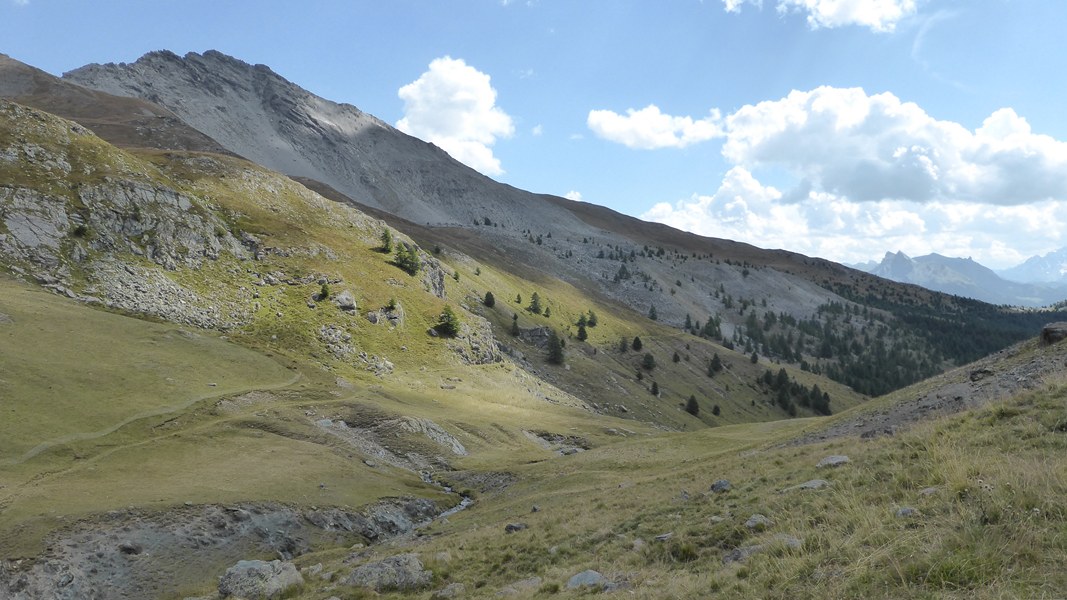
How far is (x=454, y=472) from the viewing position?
51094mm

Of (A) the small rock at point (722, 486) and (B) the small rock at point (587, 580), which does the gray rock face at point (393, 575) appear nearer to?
(B) the small rock at point (587, 580)

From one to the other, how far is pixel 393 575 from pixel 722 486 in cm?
1255

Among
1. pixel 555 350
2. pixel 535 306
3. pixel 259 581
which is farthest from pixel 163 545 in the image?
pixel 535 306

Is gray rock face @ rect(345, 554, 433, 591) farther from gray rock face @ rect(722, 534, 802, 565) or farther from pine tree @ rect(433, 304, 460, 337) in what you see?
pine tree @ rect(433, 304, 460, 337)

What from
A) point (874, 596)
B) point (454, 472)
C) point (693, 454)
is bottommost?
point (454, 472)

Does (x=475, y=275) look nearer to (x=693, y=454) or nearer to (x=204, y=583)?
(x=693, y=454)

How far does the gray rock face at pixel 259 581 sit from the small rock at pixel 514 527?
8.35 meters

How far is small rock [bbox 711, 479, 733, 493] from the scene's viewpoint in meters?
20.5

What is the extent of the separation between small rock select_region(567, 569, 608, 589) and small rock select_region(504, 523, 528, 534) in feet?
32.2

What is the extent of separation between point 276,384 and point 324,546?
97.9 ft

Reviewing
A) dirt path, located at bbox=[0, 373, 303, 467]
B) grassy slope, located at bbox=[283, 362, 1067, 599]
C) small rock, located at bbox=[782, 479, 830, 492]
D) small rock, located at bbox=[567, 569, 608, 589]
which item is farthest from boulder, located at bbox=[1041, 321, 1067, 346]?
dirt path, located at bbox=[0, 373, 303, 467]

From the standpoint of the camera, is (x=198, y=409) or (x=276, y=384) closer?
(x=198, y=409)

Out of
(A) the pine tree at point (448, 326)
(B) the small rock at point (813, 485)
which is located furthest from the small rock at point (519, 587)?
(A) the pine tree at point (448, 326)

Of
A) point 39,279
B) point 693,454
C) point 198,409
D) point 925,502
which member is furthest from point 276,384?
point 925,502
